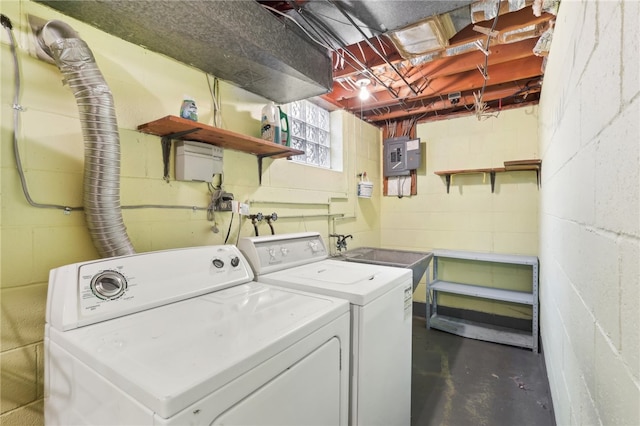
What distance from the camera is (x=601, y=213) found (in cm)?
78

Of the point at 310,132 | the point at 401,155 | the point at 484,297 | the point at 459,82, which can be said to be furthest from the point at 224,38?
the point at 484,297

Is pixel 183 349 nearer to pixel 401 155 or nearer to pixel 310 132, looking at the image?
pixel 310 132

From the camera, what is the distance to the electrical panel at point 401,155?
3491 millimetres

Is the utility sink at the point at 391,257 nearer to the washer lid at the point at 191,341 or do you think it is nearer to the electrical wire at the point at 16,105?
the washer lid at the point at 191,341

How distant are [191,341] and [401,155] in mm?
3256

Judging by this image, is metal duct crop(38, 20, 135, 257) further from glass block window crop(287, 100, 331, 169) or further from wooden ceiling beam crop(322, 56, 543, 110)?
wooden ceiling beam crop(322, 56, 543, 110)

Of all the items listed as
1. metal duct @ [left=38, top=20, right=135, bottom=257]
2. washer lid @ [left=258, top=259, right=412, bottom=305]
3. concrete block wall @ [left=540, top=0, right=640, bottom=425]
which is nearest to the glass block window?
washer lid @ [left=258, top=259, right=412, bottom=305]

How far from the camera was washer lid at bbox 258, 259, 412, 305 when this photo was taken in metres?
1.29

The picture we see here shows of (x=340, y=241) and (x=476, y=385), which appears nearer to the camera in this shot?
(x=476, y=385)

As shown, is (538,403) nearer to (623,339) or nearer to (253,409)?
(623,339)

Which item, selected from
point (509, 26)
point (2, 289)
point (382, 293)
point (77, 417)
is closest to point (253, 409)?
point (77, 417)

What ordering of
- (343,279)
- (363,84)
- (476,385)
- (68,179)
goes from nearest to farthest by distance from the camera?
(68,179) → (343,279) → (476,385) → (363,84)

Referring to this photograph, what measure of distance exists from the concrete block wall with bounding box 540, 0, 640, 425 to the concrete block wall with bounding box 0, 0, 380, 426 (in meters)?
1.69

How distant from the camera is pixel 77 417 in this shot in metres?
0.84
